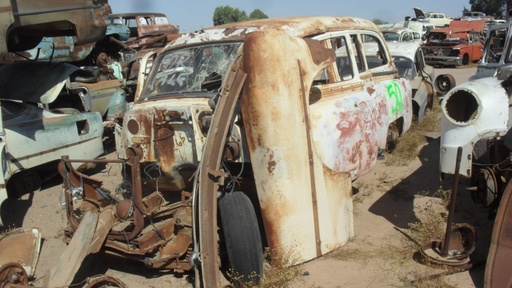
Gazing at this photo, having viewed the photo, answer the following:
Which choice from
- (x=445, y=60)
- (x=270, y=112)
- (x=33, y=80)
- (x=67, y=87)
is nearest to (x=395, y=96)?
(x=270, y=112)

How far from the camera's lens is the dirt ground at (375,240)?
12.4 feet

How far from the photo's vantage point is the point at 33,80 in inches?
259

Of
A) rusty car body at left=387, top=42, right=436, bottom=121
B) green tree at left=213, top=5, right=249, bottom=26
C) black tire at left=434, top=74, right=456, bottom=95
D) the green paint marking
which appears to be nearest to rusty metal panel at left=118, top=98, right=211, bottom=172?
the green paint marking

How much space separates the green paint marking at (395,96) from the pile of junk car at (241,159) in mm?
852

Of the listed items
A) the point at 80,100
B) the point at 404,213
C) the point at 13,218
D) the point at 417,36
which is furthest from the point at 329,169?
the point at 417,36

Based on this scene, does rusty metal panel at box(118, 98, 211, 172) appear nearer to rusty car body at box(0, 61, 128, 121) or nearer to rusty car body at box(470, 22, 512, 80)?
rusty car body at box(0, 61, 128, 121)

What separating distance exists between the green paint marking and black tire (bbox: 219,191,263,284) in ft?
9.45

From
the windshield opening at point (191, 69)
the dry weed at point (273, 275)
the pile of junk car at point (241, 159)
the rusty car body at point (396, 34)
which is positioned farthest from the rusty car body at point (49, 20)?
the rusty car body at point (396, 34)

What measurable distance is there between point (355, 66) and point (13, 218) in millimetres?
4453

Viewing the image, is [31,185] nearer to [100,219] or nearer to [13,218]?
[13,218]

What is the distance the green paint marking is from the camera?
5.76 metres

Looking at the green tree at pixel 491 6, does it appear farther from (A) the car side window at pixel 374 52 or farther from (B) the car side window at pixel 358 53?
(B) the car side window at pixel 358 53

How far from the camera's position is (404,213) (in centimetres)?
500

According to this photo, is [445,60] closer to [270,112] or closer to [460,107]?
[460,107]
